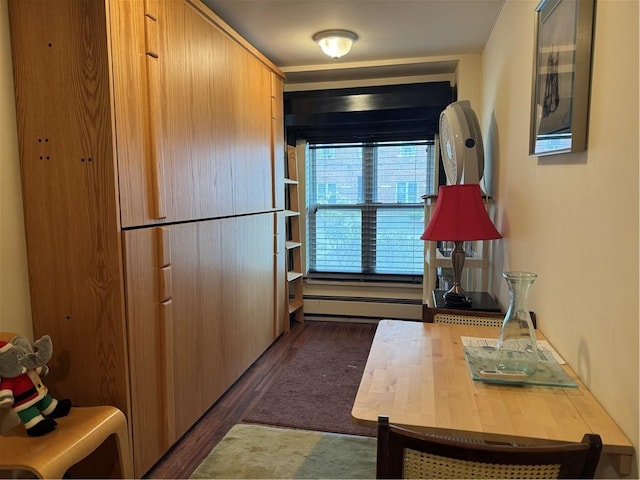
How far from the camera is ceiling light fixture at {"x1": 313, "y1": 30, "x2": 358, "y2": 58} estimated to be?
2898 millimetres

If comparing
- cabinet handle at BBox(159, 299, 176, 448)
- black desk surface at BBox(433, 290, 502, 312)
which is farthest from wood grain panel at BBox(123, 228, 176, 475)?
black desk surface at BBox(433, 290, 502, 312)

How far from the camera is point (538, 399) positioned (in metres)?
1.14

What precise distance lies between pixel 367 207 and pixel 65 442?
3230mm

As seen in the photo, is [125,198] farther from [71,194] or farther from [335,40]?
[335,40]

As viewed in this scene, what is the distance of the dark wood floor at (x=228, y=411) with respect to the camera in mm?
1973

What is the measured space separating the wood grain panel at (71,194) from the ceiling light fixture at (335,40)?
1.69 metres

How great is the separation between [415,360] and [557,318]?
1.73 ft

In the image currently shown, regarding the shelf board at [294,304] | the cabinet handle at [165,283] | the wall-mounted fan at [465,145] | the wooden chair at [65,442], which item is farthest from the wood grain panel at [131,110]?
the shelf board at [294,304]

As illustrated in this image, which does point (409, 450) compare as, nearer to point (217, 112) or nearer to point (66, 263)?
point (66, 263)

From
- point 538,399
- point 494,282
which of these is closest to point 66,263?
point 538,399

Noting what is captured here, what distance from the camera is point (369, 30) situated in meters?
2.88

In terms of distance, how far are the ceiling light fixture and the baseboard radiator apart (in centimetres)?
227

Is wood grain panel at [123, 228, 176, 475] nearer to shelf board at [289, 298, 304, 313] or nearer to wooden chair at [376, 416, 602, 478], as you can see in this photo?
wooden chair at [376, 416, 602, 478]

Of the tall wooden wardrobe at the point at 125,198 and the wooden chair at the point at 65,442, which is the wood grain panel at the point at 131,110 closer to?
the tall wooden wardrobe at the point at 125,198
